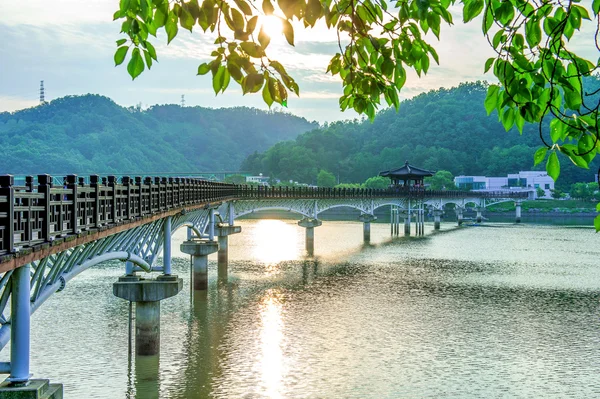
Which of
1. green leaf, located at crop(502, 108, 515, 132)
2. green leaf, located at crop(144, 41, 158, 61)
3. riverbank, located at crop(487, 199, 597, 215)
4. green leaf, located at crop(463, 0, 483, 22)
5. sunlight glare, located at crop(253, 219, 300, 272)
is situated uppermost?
green leaf, located at crop(463, 0, 483, 22)

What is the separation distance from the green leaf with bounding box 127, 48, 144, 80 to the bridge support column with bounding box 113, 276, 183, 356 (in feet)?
63.8

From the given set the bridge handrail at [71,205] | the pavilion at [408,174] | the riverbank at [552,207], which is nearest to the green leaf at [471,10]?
the bridge handrail at [71,205]

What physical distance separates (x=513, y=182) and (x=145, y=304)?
15327 centimetres

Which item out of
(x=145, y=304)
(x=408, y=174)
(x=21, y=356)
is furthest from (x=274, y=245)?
(x=21, y=356)

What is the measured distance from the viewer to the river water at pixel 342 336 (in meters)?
21.6

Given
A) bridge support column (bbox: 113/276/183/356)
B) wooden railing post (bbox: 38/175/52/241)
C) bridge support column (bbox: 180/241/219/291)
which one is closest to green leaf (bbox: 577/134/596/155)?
wooden railing post (bbox: 38/175/52/241)

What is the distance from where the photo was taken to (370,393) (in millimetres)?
20844

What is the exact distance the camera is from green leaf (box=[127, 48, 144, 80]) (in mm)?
5661

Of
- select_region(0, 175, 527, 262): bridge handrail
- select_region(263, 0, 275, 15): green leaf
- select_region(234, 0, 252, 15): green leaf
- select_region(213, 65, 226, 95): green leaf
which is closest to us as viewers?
select_region(263, 0, 275, 15): green leaf

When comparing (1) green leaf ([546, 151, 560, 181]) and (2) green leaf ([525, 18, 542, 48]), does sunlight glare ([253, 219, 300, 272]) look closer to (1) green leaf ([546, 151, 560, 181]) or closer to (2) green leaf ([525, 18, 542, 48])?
(2) green leaf ([525, 18, 542, 48])

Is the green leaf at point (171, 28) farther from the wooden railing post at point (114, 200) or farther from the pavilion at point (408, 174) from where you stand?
the pavilion at point (408, 174)

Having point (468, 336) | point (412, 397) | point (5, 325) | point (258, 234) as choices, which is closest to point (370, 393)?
point (412, 397)

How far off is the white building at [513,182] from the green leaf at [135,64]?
6221 inches

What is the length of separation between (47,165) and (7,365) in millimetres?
174650
